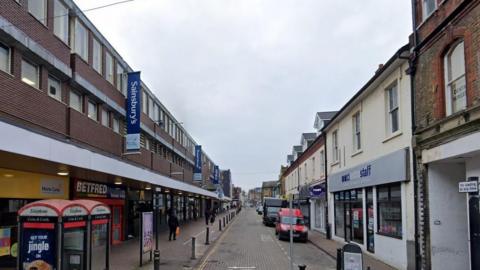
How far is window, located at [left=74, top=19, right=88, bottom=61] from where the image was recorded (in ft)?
66.2

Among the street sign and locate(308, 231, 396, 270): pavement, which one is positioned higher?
the street sign

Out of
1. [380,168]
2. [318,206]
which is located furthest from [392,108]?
[318,206]

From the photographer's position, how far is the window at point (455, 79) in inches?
487

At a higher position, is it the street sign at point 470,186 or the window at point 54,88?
the window at point 54,88

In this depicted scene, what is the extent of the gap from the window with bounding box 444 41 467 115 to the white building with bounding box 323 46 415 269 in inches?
99.5

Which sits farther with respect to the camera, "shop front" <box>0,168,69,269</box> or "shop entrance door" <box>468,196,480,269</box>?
"shop front" <box>0,168,69,269</box>

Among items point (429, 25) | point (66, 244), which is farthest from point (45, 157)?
point (429, 25)

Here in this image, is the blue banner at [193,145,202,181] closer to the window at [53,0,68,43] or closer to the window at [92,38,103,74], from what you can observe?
the window at [92,38,103,74]

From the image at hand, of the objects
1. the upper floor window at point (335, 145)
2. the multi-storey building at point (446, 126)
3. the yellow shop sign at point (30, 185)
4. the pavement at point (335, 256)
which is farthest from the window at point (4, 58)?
the upper floor window at point (335, 145)

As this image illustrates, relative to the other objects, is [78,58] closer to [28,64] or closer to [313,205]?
[28,64]

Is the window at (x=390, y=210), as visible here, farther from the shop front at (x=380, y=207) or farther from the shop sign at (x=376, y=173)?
the shop sign at (x=376, y=173)

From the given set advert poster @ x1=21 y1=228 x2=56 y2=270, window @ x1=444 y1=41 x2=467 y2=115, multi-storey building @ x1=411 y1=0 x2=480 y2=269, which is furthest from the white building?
advert poster @ x1=21 y1=228 x2=56 y2=270

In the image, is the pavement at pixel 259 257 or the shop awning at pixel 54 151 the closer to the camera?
the shop awning at pixel 54 151

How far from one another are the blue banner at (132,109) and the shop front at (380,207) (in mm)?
11032
